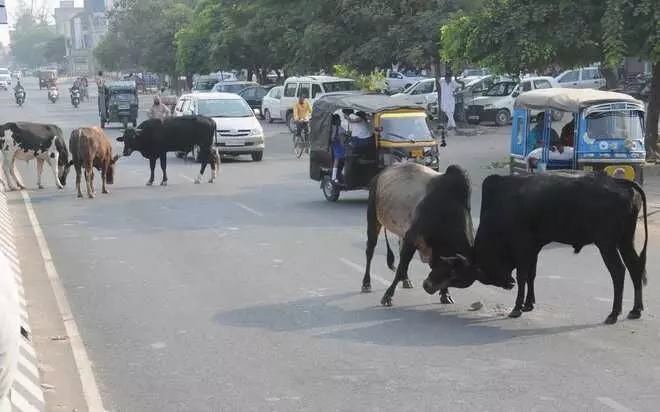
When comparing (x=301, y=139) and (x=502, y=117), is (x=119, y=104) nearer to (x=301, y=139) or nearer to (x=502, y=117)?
(x=502, y=117)

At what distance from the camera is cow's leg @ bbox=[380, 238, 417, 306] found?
998 cm

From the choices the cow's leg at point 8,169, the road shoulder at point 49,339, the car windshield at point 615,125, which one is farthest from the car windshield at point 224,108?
the road shoulder at point 49,339

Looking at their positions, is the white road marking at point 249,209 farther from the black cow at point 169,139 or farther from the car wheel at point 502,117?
the car wheel at point 502,117

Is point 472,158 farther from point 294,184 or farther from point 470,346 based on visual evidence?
point 470,346

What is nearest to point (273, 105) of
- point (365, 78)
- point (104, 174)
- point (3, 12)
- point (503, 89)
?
point (365, 78)

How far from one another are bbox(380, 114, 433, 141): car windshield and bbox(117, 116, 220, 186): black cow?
571 centimetres

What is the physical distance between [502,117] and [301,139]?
11.2m

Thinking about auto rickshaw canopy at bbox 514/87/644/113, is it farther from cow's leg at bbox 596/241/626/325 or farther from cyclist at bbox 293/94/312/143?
cyclist at bbox 293/94/312/143

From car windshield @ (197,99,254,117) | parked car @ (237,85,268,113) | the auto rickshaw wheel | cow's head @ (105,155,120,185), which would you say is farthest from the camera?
parked car @ (237,85,268,113)

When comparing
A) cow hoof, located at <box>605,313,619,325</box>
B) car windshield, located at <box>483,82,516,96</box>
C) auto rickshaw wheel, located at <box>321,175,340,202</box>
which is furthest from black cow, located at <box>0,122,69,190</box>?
car windshield, located at <box>483,82,516,96</box>

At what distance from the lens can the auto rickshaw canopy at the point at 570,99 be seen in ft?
53.6

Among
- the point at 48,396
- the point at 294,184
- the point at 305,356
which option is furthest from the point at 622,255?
the point at 294,184

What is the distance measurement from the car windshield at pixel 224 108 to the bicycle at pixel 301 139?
1607 mm

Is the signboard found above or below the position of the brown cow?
above
